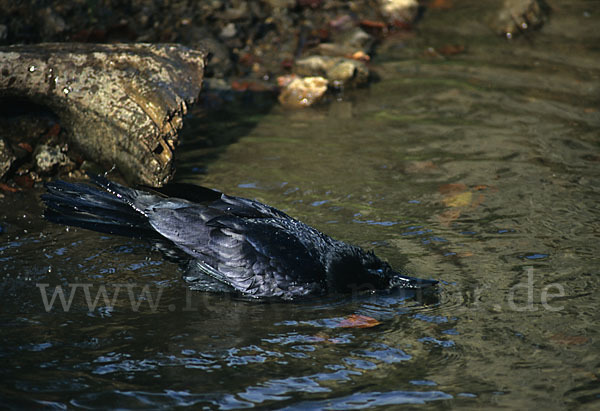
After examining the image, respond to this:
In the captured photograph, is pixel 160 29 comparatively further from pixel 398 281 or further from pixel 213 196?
pixel 398 281

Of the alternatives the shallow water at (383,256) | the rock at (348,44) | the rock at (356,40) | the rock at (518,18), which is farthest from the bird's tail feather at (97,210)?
the rock at (518,18)

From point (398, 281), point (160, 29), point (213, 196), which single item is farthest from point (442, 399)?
point (160, 29)

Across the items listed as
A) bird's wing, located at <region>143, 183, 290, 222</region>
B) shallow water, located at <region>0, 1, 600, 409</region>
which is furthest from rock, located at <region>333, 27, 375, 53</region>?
bird's wing, located at <region>143, 183, 290, 222</region>

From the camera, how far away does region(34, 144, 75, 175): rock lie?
6.11 metres

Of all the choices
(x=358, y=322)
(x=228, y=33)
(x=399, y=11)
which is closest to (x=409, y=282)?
(x=358, y=322)

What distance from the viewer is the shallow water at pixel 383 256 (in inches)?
139

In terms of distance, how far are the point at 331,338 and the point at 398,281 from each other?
68 centimetres

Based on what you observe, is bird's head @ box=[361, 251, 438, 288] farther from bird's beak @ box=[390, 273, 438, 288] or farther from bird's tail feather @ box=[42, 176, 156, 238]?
bird's tail feather @ box=[42, 176, 156, 238]

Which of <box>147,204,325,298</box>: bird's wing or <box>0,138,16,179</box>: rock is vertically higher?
<box>0,138,16,179</box>: rock

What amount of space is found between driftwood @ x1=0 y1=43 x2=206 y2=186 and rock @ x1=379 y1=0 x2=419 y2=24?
14.9ft

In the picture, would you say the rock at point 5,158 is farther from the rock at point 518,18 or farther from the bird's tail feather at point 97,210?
the rock at point 518,18

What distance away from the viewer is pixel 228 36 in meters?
8.98

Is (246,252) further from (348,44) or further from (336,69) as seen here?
(348,44)

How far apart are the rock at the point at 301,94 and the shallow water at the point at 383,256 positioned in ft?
0.70
